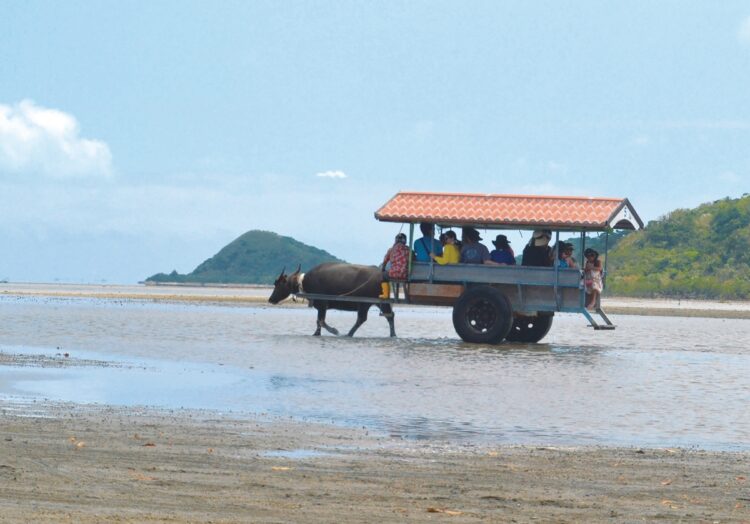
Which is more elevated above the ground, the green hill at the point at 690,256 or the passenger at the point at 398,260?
the green hill at the point at 690,256

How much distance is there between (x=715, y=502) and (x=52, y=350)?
52.9 feet

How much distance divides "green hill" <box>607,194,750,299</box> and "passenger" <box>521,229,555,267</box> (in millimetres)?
62029

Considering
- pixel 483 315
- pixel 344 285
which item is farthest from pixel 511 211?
pixel 344 285

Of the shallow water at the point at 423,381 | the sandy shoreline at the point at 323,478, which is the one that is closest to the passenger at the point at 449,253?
the shallow water at the point at 423,381

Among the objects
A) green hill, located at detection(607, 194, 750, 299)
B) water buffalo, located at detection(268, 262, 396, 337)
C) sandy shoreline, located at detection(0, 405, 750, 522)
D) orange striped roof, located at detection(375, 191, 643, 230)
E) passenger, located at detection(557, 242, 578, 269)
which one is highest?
green hill, located at detection(607, 194, 750, 299)

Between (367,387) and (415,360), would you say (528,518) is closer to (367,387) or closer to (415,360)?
(367,387)

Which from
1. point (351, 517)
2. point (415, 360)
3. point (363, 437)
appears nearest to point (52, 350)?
point (415, 360)

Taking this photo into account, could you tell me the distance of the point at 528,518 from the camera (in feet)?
24.1

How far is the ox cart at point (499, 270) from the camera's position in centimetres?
2527

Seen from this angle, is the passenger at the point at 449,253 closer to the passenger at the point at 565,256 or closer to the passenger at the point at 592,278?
the passenger at the point at 565,256

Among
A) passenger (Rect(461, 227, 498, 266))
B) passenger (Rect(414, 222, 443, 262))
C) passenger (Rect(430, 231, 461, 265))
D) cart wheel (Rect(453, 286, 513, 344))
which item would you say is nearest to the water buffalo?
passenger (Rect(414, 222, 443, 262))

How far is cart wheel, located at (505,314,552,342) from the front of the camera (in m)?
27.7

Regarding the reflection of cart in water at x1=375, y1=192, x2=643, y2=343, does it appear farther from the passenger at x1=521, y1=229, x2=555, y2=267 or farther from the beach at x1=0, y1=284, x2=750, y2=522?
the beach at x1=0, y1=284, x2=750, y2=522

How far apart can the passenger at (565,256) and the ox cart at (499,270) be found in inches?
8.3
